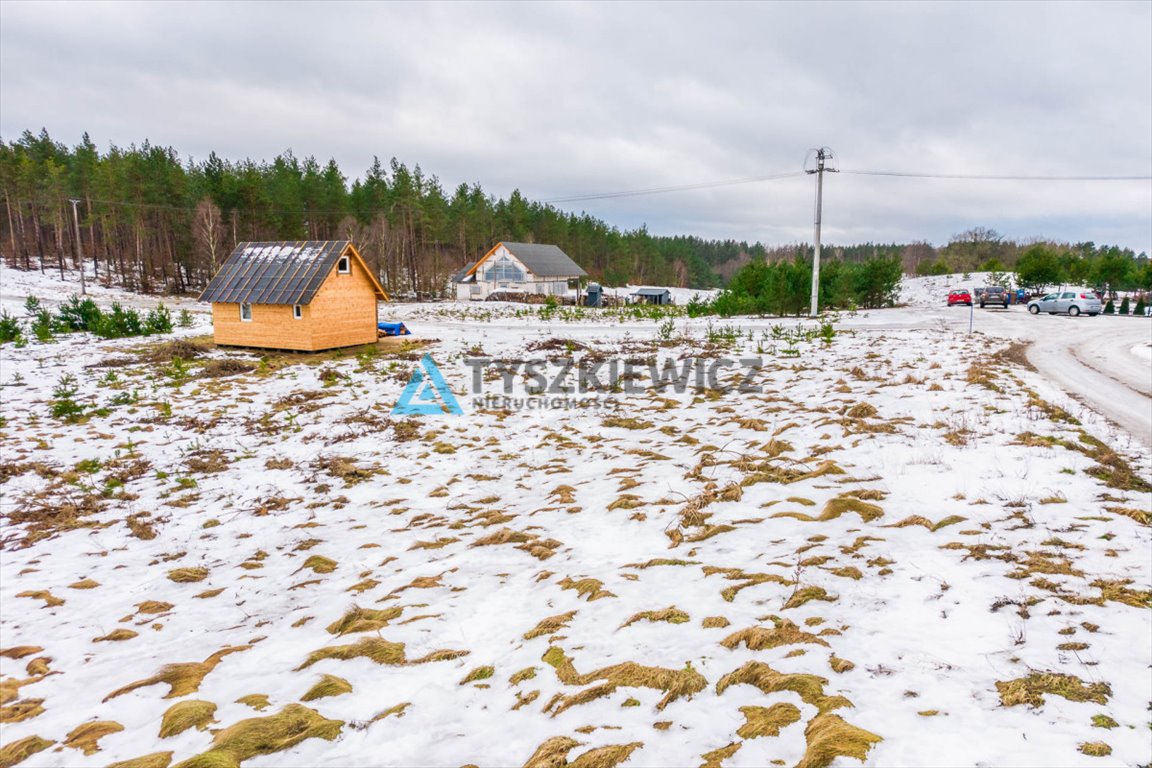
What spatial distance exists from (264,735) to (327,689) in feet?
2.07

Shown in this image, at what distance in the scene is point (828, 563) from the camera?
20.0 ft

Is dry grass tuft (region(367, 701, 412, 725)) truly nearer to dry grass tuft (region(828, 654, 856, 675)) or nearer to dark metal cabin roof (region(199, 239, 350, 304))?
dry grass tuft (region(828, 654, 856, 675))

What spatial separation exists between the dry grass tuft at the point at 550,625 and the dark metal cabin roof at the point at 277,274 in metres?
23.0

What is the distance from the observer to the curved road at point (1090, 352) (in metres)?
11.7

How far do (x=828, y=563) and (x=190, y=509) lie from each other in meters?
10.7

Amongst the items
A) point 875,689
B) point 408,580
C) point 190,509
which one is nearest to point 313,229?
point 190,509

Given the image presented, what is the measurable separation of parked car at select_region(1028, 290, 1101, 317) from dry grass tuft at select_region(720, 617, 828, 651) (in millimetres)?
40773

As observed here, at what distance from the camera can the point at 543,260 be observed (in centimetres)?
7275

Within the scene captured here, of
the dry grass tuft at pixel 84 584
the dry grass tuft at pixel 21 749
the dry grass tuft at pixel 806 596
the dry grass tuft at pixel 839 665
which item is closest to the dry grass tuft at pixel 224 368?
the dry grass tuft at pixel 84 584

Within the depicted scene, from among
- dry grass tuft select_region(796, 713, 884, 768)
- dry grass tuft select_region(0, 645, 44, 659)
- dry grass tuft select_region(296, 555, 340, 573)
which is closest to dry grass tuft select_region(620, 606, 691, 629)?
dry grass tuft select_region(796, 713, 884, 768)

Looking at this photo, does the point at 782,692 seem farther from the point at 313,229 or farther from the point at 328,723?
the point at 313,229

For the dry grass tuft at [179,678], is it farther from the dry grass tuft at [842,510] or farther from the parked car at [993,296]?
the parked car at [993,296]

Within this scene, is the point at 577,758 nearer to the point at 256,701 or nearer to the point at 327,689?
the point at 327,689

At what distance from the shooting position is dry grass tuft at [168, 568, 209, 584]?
7.64 meters
